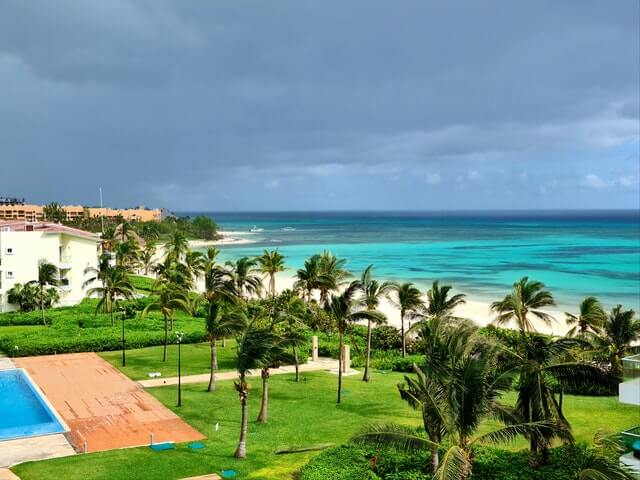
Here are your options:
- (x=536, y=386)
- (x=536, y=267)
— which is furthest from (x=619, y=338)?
(x=536, y=267)

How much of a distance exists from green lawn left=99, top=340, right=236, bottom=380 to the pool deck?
910 mm

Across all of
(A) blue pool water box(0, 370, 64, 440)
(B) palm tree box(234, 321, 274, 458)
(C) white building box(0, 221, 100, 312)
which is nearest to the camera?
(B) palm tree box(234, 321, 274, 458)

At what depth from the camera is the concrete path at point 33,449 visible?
22.7 meters

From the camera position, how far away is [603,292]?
72.4m

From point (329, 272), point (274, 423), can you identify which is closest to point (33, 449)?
point (274, 423)

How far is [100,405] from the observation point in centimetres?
2969

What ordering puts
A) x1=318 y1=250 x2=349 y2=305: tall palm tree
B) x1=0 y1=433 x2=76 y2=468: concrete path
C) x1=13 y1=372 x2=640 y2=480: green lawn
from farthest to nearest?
x1=318 y1=250 x2=349 y2=305: tall palm tree, x1=0 y1=433 x2=76 y2=468: concrete path, x1=13 y1=372 x2=640 y2=480: green lawn

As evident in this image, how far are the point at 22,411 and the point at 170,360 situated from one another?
11077 millimetres

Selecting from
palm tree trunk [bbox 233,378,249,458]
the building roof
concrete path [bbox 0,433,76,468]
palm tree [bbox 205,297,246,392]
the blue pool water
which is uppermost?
the building roof

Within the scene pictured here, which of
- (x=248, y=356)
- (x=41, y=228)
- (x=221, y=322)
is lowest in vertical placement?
(x=248, y=356)

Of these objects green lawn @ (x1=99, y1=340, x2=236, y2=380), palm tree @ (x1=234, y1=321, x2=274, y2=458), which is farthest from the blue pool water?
palm tree @ (x1=234, y1=321, x2=274, y2=458)

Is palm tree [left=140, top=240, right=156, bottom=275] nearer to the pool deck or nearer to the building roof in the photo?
the building roof

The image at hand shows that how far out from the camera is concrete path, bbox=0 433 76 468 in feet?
74.4

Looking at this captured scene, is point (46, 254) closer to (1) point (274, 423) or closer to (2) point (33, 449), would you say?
(2) point (33, 449)
